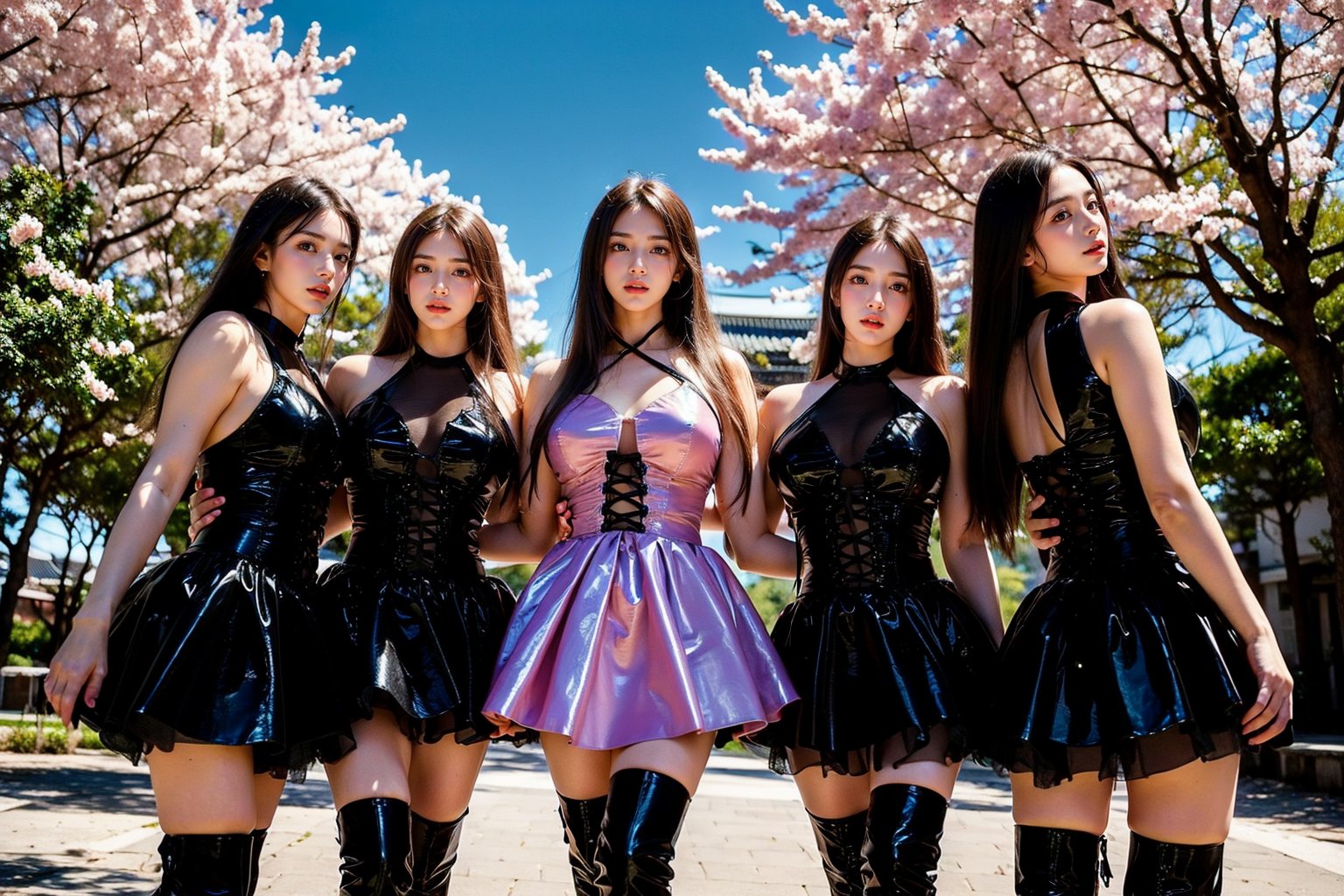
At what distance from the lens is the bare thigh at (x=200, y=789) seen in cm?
272

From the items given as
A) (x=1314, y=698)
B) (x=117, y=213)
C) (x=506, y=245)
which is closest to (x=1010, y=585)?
(x=1314, y=698)

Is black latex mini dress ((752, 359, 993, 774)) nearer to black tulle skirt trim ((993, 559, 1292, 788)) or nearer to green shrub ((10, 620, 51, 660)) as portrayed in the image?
black tulle skirt trim ((993, 559, 1292, 788))

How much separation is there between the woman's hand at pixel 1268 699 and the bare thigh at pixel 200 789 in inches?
92.3

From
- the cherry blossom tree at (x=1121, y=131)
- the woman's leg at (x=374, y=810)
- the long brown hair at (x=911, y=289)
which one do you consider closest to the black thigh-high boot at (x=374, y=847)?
the woman's leg at (x=374, y=810)

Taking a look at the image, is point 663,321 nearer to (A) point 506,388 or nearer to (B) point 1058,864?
(A) point 506,388

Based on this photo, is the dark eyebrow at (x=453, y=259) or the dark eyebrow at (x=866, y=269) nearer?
the dark eyebrow at (x=866, y=269)

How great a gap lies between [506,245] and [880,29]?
28.9 ft

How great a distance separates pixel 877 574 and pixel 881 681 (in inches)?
12.1

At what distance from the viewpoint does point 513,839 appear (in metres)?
7.14

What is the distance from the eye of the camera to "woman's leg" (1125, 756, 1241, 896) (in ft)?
8.56

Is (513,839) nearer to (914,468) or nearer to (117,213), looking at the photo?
(914,468)

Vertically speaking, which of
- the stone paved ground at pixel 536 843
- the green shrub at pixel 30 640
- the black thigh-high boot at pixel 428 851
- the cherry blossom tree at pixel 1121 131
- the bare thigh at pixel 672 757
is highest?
the cherry blossom tree at pixel 1121 131

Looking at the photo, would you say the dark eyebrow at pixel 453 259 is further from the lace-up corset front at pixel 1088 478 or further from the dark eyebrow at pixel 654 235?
the lace-up corset front at pixel 1088 478

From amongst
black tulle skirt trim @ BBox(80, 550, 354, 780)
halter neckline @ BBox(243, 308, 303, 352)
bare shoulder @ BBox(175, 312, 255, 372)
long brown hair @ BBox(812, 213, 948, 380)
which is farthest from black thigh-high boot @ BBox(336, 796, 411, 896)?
long brown hair @ BBox(812, 213, 948, 380)
